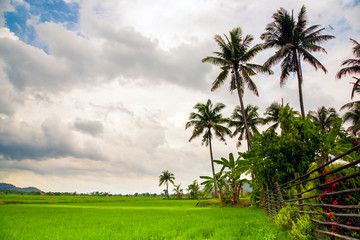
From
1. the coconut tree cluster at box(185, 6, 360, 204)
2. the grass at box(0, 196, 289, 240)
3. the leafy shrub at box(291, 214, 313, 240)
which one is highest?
the coconut tree cluster at box(185, 6, 360, 204)

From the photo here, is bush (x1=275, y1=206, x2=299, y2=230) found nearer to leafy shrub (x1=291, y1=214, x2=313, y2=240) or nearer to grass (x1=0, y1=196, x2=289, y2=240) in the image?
grass (x1=0, y1=196, x2=289, y2=240)

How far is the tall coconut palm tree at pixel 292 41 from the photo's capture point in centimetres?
1781

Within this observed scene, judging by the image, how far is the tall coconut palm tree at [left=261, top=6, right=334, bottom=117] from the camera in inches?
701

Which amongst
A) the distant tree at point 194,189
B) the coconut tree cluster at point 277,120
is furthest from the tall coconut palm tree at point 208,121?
the distant tree at point 194,189

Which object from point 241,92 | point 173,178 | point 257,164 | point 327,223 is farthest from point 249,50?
point 173,178

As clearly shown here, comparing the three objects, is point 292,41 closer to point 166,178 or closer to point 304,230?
point 304,230

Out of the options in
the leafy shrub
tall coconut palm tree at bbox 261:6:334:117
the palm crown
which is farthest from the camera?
the palm crown

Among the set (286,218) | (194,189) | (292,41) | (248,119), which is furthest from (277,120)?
(194,189)

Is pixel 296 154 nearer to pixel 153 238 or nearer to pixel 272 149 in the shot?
pixel 272 149

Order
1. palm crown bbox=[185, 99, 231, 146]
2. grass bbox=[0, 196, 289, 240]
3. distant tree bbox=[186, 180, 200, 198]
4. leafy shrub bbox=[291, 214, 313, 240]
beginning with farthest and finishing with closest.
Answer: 1. distant tree bbox=[186, 180, 200, 198]
2. palm crown bbox=[185, 99, 231, 146]
3. grass bbox=[0, 196, 289, 240]
4. leafy shrub bbox=[291, 214, 313, 240]

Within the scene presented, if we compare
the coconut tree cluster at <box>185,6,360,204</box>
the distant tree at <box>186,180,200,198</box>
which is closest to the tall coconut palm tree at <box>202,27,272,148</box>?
the coconut tree cluster at <box>185,6,360,204</box>

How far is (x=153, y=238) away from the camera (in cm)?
602

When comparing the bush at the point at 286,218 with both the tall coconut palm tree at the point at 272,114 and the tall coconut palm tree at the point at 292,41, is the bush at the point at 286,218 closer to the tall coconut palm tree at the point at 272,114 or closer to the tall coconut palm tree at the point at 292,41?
the tall coconut palm tree at the point at 292,41

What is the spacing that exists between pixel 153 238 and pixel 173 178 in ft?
227
